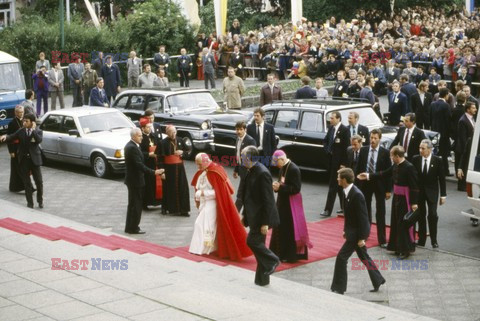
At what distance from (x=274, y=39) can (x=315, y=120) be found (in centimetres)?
1803

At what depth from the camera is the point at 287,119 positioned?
64.9 feet

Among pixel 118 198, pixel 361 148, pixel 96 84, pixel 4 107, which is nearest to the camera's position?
pixel 361 148

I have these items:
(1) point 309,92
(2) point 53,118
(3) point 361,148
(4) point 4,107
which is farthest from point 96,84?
(3) point 361,148

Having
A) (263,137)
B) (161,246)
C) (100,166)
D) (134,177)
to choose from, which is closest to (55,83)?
(100,166)

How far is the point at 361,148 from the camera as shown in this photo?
48.2ft

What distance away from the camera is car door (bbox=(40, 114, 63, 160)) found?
21.4 metres

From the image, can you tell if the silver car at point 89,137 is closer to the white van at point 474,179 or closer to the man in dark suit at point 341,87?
the man in dark suit at point 341,87

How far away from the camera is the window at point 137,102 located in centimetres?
2330

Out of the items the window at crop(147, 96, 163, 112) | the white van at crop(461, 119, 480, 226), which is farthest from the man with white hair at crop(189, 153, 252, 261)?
the window at crop(147, 96, 163, 112)

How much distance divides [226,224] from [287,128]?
6822 mm

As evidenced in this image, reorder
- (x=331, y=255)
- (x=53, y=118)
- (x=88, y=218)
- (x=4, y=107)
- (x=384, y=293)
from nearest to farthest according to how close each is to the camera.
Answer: (x=384, y=293), (x=331, y=255), (x=88, y=218), (x=53, y=118), (x=4, y=107)

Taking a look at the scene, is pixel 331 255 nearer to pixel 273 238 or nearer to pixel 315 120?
pixel 273 238

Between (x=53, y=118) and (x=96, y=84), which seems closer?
(x=53, y=118)

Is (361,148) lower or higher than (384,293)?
higher
